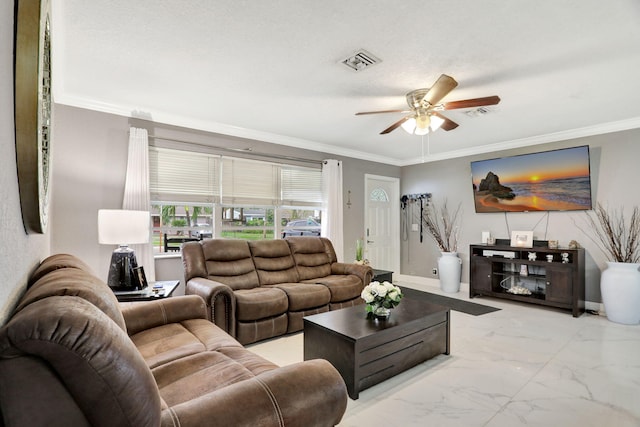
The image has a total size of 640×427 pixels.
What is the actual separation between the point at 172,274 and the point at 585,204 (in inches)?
210

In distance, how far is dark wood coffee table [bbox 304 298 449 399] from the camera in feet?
7.09

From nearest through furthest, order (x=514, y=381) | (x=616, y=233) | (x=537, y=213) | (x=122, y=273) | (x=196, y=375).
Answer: (x=196, y=375) < (x=514, y=381) < (x=122, y=273) < (x=616, y=233) < (x=537, y=213)

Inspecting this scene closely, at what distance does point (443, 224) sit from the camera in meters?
5.73

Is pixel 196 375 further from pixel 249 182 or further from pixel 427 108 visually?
pixel 249 182

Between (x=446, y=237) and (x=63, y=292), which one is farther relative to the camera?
(x=446, y=237)

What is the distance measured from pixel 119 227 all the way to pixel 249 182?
78.6 inches

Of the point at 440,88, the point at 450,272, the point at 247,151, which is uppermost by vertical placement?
the point at 440,88

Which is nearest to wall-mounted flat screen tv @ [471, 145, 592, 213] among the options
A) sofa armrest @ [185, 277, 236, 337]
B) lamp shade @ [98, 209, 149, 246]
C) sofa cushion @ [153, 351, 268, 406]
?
sofa armrest @ [185, 277, 236, 337]

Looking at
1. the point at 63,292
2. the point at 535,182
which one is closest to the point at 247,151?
the point at 63,292

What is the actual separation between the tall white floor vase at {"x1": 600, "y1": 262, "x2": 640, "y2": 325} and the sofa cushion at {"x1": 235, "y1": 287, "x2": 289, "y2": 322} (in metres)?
3.75

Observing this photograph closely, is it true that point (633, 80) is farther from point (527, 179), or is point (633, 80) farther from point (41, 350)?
point (41, 350)

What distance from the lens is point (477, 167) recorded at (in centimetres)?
511

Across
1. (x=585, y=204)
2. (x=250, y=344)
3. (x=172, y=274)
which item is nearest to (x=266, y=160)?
(x=172, y=274)

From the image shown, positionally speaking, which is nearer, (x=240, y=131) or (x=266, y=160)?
(x=240, y=131)
